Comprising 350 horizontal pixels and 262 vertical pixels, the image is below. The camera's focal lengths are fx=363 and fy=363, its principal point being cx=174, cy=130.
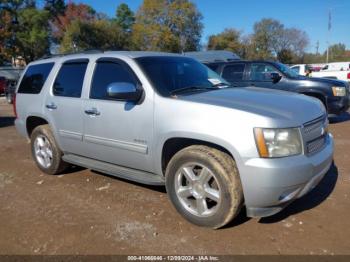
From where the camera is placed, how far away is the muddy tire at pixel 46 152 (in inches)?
212

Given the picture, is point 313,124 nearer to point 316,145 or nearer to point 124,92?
point 316,145

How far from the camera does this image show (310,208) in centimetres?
410

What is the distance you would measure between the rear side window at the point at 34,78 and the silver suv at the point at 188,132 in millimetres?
147

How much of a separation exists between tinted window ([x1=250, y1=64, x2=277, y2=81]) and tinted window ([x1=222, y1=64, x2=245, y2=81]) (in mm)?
307

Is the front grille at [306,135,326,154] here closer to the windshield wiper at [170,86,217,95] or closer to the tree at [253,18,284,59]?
the windshield wiper at [170,86,217,95]

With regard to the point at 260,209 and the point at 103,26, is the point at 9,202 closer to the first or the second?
the point at 260,209

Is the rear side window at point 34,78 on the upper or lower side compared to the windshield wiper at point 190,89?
upper

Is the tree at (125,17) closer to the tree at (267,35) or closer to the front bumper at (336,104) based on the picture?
the tree at (267,35)

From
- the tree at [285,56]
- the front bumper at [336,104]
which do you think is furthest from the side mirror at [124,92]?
the tree at [285,56]

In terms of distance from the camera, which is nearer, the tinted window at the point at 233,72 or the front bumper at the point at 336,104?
the front bumper at the point at 336,104

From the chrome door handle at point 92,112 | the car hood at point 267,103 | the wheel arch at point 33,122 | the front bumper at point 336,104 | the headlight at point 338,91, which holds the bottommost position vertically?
the front bumper at point 336,104

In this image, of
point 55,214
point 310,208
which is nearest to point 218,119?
point 310,208

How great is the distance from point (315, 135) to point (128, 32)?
5797 cm

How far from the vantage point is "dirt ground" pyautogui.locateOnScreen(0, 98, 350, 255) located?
3.37 m
